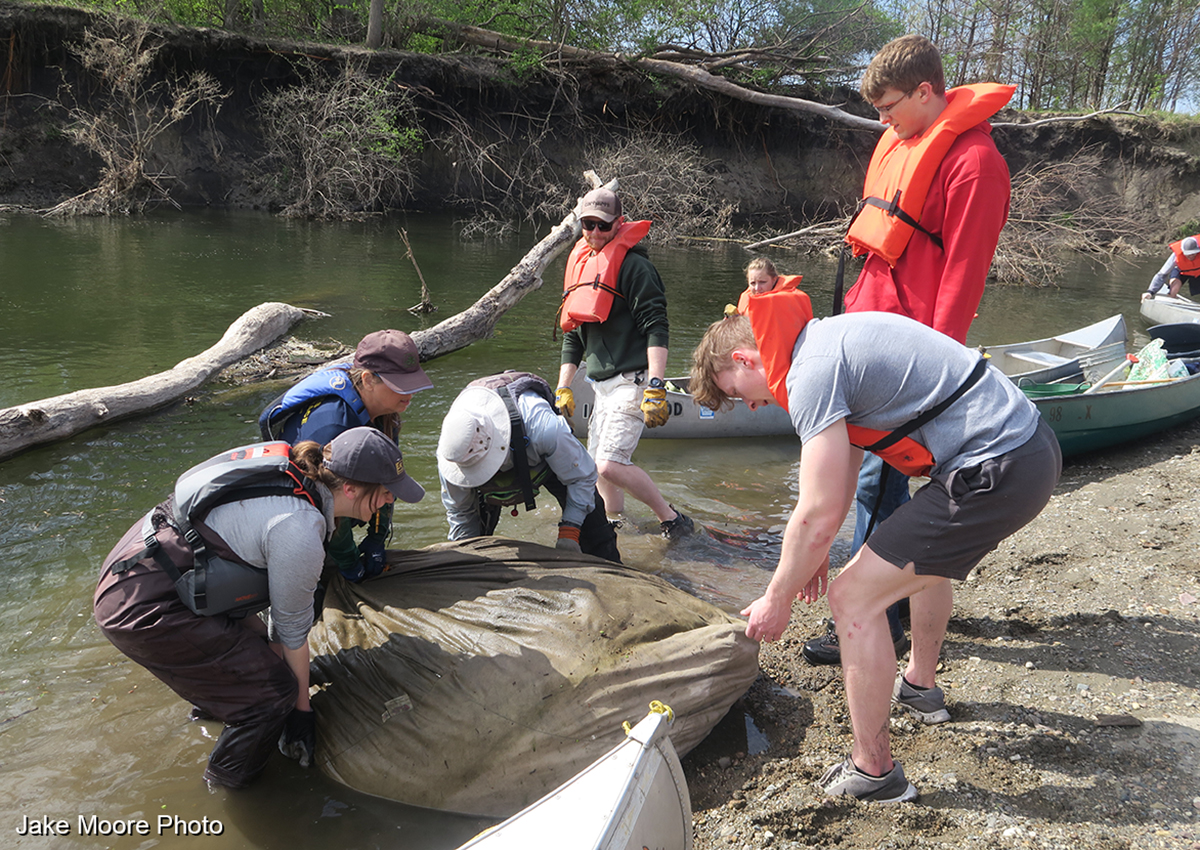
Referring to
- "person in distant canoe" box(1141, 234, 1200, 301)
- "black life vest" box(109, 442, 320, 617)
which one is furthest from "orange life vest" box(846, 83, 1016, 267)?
"person in distant canoe" box(1141, 234, 1200, 301)

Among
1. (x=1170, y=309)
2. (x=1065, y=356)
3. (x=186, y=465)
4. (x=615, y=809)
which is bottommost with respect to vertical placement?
(x=186, y=465)

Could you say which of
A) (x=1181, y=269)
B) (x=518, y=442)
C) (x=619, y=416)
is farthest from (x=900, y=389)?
(x=1181, y=269)

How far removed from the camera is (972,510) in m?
2.14

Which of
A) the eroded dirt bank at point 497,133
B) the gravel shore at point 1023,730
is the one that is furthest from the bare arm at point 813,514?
the eroded dirt bank at point 497,133

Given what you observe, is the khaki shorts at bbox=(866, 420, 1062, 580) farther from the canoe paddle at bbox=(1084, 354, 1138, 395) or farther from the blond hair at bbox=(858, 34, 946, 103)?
the canoe paddle at bbox=(1084, 354, 1138, 395)

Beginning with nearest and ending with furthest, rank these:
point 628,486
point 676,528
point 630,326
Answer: point 630,326, point 628,486, point 676,528

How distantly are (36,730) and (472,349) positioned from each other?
21.3 feet

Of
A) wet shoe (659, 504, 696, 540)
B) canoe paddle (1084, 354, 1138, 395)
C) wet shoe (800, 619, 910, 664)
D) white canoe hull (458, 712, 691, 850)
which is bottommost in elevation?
wet shoe (659, 504, 696, 540)

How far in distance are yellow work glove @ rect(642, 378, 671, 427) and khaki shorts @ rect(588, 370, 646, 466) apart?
0.15 metres

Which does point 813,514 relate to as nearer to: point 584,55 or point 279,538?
point 279,538

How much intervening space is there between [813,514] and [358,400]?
1.91 meters

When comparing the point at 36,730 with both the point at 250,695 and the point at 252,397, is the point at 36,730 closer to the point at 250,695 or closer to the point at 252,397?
A: the point at 250,695

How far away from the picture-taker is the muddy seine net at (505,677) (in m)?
2.63

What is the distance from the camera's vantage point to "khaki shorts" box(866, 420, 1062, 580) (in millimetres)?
2129
